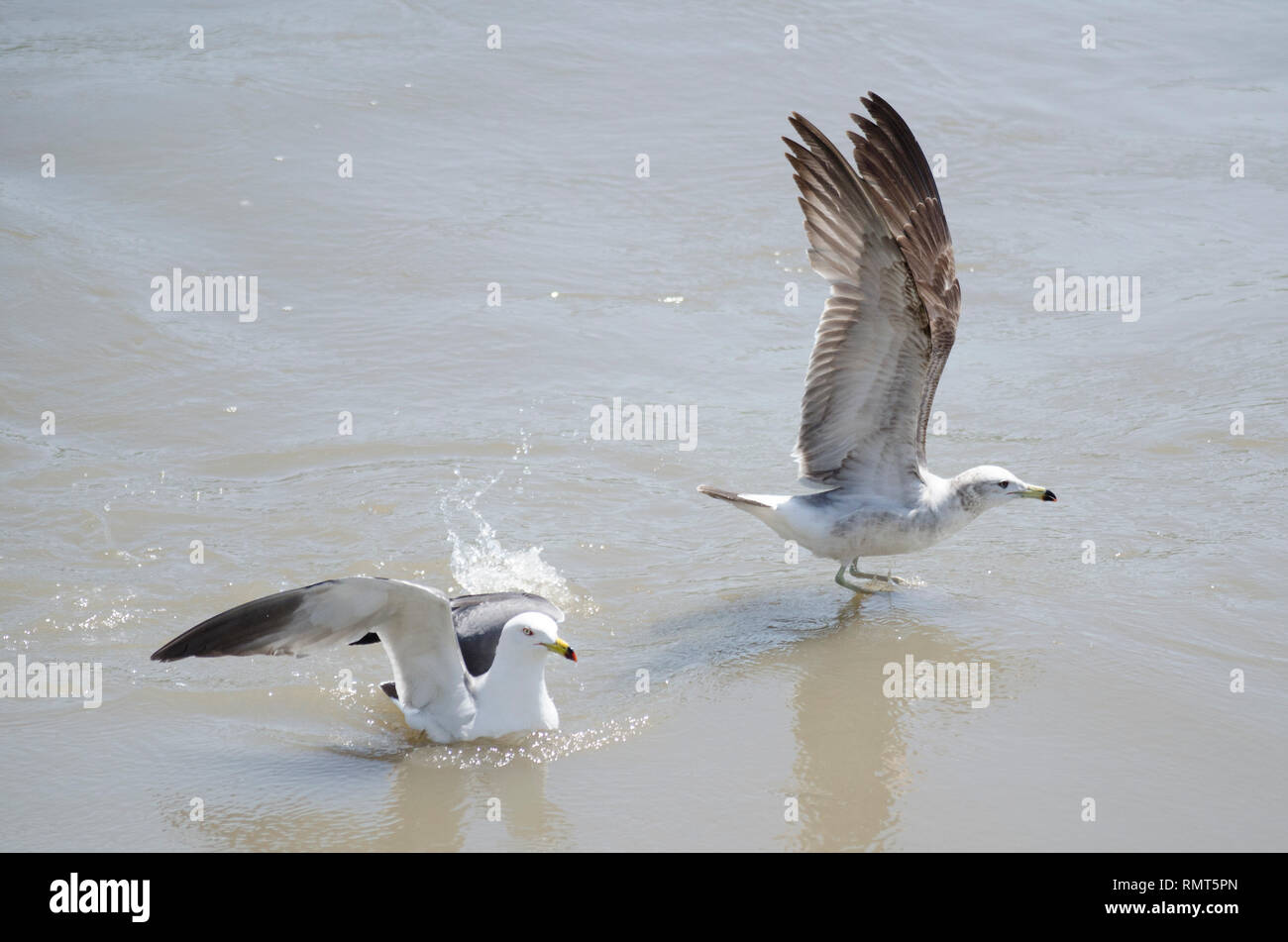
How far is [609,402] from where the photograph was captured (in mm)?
8242

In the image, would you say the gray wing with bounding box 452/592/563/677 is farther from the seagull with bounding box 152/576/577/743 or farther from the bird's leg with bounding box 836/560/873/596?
the bird's leg with bounding box 836/560/873/596

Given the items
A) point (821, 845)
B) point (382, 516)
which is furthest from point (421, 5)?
point (821, 845)

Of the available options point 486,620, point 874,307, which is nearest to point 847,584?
point 874,307

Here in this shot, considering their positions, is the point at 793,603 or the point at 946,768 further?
the point at 793,603

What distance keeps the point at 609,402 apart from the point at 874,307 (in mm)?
2355

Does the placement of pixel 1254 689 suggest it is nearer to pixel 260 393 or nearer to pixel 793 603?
pixel 793 603

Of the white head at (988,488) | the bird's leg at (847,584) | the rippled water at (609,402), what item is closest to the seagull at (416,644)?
the rippled water at (609,402)

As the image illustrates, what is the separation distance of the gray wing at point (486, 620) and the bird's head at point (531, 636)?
10.3 inches

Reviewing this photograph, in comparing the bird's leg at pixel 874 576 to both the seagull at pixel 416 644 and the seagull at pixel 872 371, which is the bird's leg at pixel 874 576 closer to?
the seagull at pixel 872 371

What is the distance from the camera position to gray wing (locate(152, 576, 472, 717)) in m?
4.91

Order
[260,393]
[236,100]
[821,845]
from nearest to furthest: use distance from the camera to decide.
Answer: [821,845]
[260,393]
[236,100]

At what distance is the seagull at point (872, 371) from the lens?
6262 millimetres

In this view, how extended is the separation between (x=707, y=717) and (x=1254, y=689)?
2.10 meters

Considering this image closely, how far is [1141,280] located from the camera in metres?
10.2
